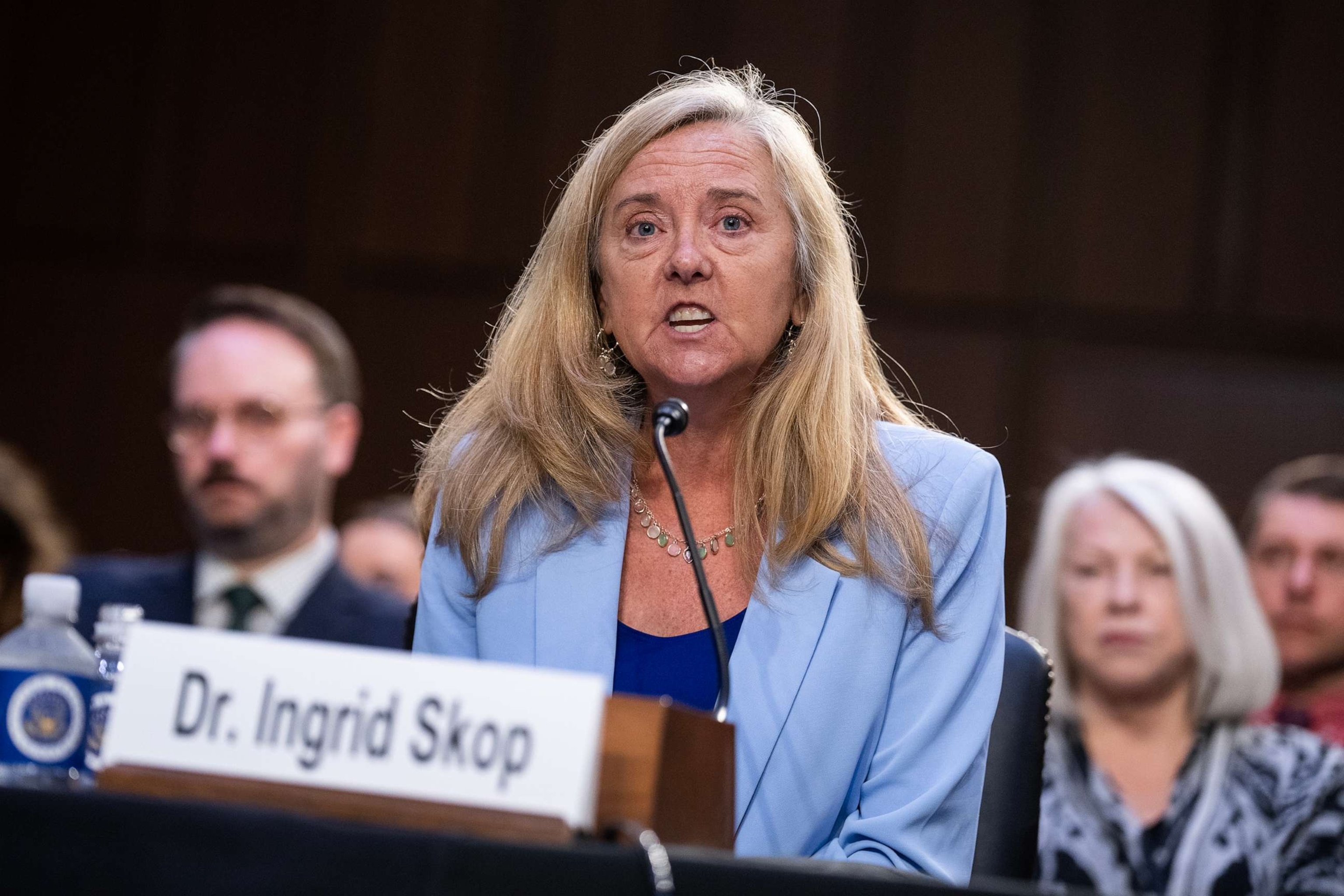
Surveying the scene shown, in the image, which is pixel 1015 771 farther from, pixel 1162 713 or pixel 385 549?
pixel 385 549

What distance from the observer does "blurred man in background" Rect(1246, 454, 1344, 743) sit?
3.44 metres

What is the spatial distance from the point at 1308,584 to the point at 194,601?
2.49 meters

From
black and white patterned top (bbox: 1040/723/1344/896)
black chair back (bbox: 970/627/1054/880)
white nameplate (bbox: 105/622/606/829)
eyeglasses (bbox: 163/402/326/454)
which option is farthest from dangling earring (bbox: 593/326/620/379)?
eyeglasses (bbox: 163/402/326/454)

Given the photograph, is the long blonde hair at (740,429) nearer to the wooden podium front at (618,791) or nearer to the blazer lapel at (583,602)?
the blazer lapel at (583,602)

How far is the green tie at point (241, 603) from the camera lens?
3.12 metres

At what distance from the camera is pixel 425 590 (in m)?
1.68

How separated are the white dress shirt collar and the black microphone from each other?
6.23ft

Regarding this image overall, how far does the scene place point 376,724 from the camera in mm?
926

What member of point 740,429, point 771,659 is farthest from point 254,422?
point 771,659

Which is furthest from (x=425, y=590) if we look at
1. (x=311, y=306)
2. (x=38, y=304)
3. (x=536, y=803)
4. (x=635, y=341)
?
(x=38, y=304)

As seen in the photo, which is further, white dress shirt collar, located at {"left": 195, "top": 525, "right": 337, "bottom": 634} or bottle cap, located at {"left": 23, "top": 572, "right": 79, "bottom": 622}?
white dress shirt collar, located at {"left": 195, "top": 525, "right": 337, "bottom": 634}

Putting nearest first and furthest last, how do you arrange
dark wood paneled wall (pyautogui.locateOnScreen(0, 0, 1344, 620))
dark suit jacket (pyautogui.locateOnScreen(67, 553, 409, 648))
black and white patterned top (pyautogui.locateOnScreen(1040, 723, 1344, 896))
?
black and white patterned top (pyautogui.locateOnScreen(1040, 723, 1344, 896))
dark suit jacket (pyautogui.locateOnScreen(67, 553, 409, 648))
dark wood paneled wall (pyautogui.locateOnScreen(0, 0, 1344, 620))

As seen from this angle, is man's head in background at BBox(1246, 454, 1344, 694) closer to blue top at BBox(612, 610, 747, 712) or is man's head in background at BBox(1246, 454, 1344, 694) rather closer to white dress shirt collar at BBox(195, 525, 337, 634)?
white dress shirt collar at BBox(195, 525, 337, 634)

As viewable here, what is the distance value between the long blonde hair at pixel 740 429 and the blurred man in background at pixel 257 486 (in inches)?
51.7
